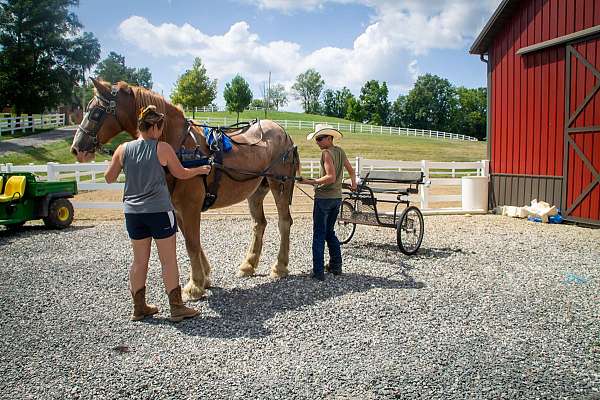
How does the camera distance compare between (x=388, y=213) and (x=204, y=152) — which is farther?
(x=388, y=213)

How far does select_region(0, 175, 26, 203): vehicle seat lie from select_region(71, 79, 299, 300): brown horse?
5.35m

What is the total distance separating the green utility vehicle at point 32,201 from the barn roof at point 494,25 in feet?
36.8

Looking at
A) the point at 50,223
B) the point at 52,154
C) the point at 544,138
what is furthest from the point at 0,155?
the point at 544,138

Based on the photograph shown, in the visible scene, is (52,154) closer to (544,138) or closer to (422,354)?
(544,138)

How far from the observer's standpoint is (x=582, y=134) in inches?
406

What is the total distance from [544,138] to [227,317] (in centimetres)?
983

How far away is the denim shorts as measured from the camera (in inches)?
169

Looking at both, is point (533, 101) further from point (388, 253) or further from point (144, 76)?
point (144, 76)

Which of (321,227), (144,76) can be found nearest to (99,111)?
(321,227)

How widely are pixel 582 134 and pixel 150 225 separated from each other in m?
9.94

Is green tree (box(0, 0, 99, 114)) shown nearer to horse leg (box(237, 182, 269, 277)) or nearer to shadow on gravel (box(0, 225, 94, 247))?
shadow on gravel (box(0, 225, 94, 247))

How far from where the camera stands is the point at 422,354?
3.74m

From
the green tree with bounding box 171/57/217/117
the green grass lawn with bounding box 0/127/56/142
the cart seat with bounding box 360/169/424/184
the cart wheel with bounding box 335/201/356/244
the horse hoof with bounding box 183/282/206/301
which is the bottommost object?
the horse hoof with bounding box 183/282/206/301

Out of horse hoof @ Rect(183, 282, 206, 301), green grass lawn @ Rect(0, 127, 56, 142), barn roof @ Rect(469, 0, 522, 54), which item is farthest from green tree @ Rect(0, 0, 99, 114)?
horse hoof @ Rect(183, 282, 206, 301)
